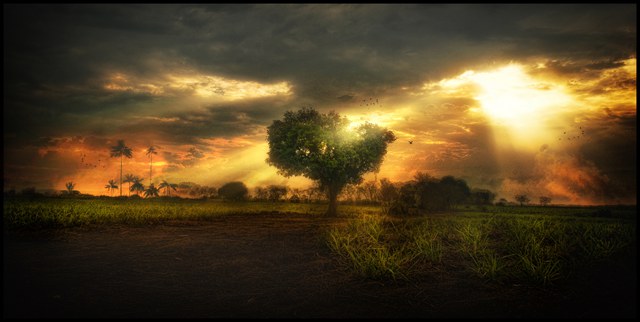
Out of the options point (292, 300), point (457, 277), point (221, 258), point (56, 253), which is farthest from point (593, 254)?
point (56, 253)

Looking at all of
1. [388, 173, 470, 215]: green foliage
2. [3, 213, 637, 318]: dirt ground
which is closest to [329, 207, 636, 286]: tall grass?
[3, 213, 637, 318]: dirt ground

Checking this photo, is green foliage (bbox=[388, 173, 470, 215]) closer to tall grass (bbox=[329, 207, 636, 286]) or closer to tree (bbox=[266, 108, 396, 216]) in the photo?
tree (bbox=[266, 108, 396, 216])

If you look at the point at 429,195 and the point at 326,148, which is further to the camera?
the point at 429,195

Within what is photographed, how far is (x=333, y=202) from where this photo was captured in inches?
1393

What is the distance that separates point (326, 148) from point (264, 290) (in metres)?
26.8

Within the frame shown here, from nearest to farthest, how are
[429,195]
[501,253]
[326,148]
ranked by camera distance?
[501,253] < [326,148] < [429,195]

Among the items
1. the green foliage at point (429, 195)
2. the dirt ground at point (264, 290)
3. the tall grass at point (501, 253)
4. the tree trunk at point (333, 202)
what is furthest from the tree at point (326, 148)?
the dirt ground at point (264, 290)

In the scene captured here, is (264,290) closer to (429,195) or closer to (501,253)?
(501,253)

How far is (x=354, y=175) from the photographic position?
3691cm

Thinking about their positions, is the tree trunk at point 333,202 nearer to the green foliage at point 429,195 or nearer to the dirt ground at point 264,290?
the green foliage at point 429,195

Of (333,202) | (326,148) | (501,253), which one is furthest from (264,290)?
(333,202)

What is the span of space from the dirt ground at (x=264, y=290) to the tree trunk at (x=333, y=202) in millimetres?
23359

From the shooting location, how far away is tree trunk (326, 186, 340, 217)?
34.5 meters

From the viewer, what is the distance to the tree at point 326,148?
3322 centimetres
